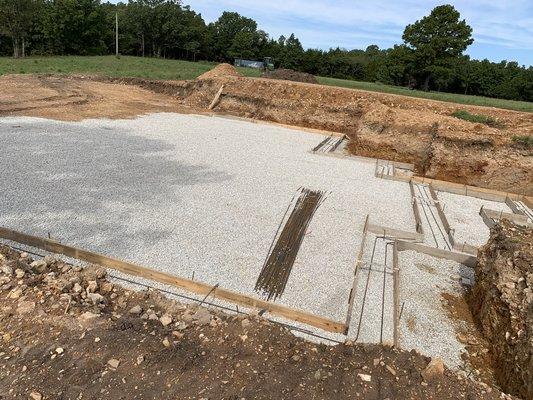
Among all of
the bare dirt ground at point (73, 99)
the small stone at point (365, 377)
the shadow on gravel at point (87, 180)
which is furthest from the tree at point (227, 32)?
the small stone at point (365, 377)

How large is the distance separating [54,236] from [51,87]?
15932mm

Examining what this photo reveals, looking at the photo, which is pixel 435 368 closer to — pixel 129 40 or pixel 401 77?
pixel 401 77

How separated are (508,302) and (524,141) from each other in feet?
32.3

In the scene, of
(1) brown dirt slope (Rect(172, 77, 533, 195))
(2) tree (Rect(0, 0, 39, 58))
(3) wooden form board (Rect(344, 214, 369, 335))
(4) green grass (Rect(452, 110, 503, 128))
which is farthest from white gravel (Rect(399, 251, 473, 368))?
(2) tree (Rect(0, 0, 39, 58))

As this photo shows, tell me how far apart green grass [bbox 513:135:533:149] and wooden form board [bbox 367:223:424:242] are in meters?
7.38

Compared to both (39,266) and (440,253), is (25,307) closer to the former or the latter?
(39,266)

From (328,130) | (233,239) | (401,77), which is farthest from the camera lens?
(401,77)

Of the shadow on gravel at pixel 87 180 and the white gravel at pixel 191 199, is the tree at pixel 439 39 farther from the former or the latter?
the shadow on gravel at pixel 87 180

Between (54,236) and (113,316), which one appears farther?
(54,236)

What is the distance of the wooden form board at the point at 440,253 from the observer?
25.5ft

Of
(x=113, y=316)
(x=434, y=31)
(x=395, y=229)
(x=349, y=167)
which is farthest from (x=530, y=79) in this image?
(x=113, y=316)

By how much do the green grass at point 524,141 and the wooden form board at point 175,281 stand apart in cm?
1125

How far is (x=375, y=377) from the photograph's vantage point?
4453mm

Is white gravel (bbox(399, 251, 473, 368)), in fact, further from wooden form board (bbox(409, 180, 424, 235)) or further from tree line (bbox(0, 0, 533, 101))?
tree line (bbox(0, 0, 533, 101))
